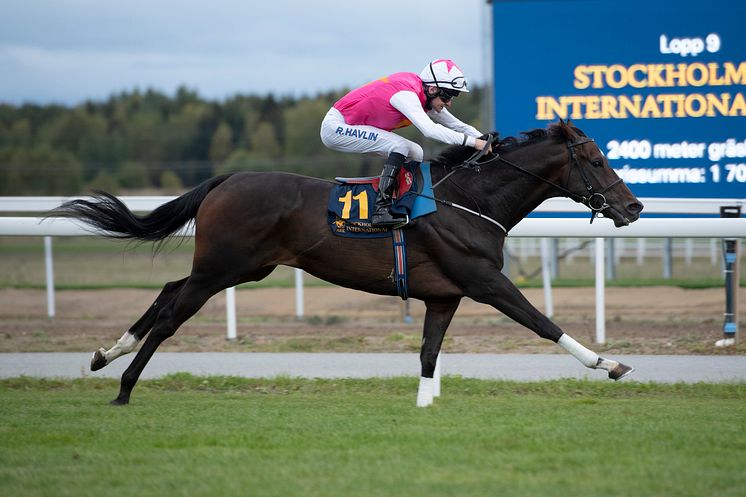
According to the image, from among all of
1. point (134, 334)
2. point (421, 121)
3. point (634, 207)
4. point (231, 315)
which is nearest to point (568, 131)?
point (634, 207)

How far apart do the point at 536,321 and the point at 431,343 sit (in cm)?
76

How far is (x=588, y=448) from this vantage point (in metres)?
5.25

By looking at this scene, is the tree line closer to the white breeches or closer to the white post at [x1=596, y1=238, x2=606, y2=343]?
the white post at [x1=596, y1=238, x2=606, y2=343]

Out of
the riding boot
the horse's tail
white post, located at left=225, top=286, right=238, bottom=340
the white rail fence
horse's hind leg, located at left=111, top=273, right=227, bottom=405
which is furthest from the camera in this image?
white post, located at left=225, top=286, right=238, bottom=340

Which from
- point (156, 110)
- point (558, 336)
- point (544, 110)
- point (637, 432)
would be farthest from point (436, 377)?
point (156, 110)

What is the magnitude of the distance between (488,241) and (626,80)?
4.57 meters

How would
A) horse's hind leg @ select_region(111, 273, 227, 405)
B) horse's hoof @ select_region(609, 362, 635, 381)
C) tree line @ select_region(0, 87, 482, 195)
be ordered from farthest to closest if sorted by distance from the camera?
1. tree line @ select_region(0, 87, 482, 195)
2. horse's hind leg @ select_region(111, 273, 227, 405)
3. horse's hoof @ select_region(609, 362, 635, 381)

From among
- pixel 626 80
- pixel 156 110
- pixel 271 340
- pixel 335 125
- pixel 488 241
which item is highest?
pixel 156 110

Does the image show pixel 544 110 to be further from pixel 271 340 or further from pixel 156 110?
pixel 156 110

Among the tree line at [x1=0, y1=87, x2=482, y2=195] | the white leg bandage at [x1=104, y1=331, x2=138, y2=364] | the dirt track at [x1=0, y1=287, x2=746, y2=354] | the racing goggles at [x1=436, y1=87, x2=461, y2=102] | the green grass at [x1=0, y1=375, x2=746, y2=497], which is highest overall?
the tree line at [x1=0, y1=87, x2=482, y2=195]

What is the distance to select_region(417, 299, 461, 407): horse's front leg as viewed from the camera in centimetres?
668

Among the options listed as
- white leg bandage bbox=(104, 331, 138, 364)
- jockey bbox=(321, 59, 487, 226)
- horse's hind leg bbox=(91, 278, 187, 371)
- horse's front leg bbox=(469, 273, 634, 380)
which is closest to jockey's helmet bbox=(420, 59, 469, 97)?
jockey bbox=(321, 59, 487, 226)

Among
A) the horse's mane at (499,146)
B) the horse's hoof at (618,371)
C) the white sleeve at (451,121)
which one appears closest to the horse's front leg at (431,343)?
the horse's mane at (499,146)

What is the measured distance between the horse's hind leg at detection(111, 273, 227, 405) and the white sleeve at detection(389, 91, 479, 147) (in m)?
1.72
